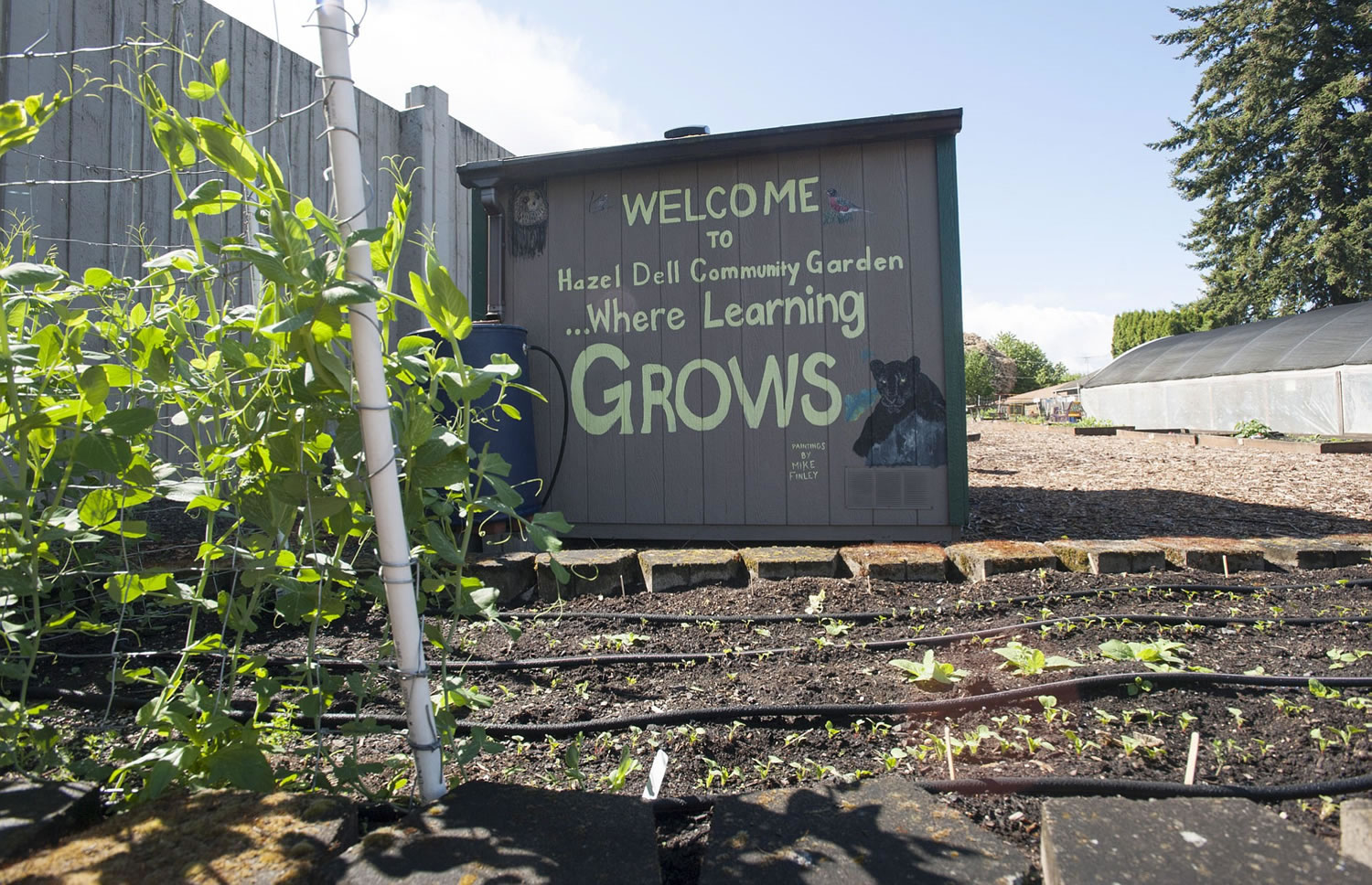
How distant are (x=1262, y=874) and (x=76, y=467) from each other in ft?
5.47

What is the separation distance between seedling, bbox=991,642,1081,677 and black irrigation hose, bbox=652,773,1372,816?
0.48 meters

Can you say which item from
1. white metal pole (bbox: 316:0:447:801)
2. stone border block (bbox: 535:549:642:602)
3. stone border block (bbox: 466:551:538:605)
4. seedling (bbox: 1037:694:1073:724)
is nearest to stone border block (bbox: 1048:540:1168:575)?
seedling (bbox: 1037:694:1073:724)

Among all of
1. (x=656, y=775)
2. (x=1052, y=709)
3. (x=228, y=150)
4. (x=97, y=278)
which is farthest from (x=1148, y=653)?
(x=97, y=278)

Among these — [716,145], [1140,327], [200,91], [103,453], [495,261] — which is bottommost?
[103,453]

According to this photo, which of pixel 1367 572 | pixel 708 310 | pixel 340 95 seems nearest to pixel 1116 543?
pixel 1367 572

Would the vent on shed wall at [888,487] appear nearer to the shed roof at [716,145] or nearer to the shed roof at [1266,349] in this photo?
the shed roof at [716,145]

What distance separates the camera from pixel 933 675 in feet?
5.63

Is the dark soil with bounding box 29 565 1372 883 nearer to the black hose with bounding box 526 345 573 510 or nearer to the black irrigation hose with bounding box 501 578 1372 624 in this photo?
the black irrigation hose with bounding box 501 578 1372 624

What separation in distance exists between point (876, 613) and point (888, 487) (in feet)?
4.58

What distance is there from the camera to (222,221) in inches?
151

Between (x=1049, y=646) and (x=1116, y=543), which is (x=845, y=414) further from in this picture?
(x=1049, y=646)

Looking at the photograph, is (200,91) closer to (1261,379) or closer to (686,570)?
(686,570)

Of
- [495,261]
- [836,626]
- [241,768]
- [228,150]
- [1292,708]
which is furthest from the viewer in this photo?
[495,261]

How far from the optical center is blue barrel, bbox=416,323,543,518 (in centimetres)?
343
